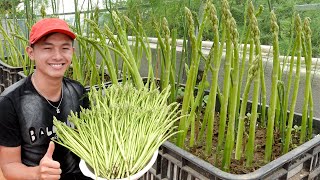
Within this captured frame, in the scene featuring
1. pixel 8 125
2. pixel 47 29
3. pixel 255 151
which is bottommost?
pixel 255 151

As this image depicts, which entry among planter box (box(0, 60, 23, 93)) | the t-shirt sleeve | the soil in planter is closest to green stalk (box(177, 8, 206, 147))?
the soil in planter

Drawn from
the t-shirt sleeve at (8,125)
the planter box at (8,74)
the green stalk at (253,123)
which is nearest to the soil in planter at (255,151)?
the green stalk at (253,123)

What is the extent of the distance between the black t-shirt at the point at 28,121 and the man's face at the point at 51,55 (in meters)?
0.10

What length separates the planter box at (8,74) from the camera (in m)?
2.22

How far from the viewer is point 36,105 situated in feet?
3.36

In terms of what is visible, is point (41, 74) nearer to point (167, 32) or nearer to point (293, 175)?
point (167, 32)

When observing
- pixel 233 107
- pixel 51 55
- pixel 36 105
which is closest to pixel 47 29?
pixel 51 55

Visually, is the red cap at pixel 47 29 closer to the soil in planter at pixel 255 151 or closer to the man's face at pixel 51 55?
the man's face at pixel 51 55

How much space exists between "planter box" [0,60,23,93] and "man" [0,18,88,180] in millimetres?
1310

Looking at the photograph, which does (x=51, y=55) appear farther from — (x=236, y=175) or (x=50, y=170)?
(x=236, y=175)

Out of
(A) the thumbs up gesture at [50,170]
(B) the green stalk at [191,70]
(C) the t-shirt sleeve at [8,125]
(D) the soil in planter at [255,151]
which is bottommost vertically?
(D) the soil in planter at [255,151]

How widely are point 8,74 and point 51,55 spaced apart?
1.54 meters

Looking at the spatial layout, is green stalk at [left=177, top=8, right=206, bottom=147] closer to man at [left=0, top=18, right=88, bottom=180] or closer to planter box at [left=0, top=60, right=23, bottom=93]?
man at [left=0, top=18, right=88, bottom=180]

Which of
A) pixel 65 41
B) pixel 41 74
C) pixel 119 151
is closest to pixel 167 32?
pixel 65 41
